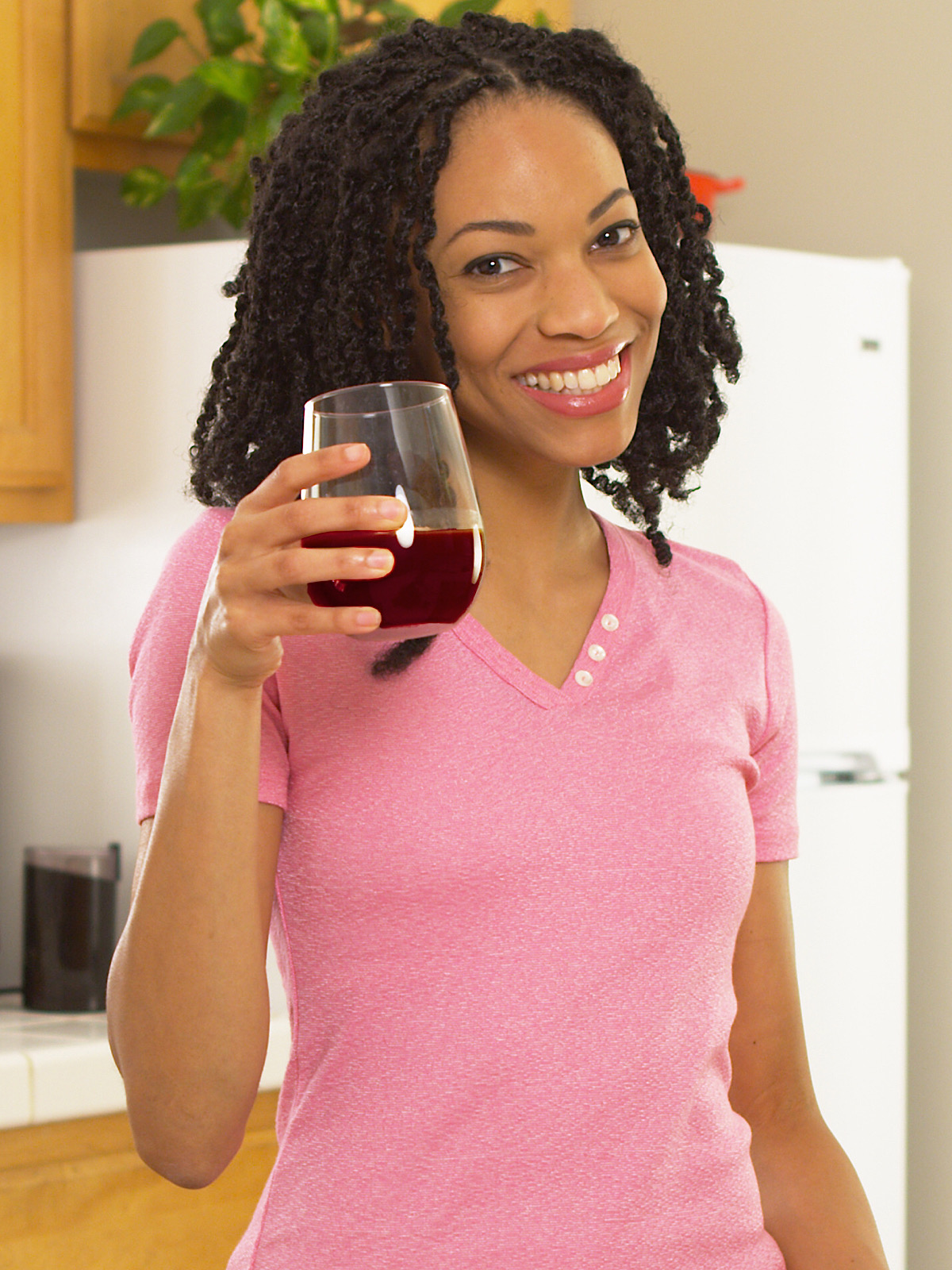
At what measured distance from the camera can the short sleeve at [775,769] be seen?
105 centimetres

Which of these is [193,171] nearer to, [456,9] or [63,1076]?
[456,9]

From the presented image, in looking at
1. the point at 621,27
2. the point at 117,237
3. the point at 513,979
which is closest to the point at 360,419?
the point at 513,979

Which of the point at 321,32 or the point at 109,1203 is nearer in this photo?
the point at 109,1203

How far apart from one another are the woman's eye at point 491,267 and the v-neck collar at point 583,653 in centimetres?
21

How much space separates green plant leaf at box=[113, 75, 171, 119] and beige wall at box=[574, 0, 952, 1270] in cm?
94

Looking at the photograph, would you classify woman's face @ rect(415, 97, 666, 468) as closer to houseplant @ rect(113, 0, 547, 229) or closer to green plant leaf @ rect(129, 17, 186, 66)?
houseplant @ rect(113, 0, 547, 229)

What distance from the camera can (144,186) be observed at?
7.02 feet

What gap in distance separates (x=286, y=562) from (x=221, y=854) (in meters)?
0.19

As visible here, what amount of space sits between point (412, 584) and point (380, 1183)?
0.37 m

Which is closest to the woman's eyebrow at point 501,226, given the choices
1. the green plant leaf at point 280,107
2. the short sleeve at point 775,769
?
the short sleeve at point 775,769

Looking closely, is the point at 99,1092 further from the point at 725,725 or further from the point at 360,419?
the point at 360,419

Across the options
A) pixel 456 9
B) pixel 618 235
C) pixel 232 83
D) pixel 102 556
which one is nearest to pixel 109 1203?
pixel 102 556

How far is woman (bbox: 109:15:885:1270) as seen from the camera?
844mm

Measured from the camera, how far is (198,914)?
2.59 ft
